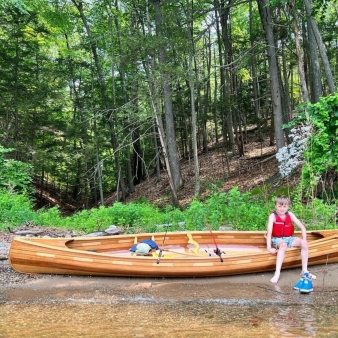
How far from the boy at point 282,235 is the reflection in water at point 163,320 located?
40.9 inches

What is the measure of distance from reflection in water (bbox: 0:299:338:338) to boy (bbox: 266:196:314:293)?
1.04m

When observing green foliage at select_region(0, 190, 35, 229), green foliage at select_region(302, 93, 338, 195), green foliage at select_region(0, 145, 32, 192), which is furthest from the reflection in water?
green foliage at select_region(0, 145, 32, 192)

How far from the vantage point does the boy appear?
16.6 ft

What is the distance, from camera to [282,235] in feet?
17.9

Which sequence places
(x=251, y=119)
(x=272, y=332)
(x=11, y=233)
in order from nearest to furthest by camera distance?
(x=272, y=332) < (x=11, y=233) < (x=251, y=119)

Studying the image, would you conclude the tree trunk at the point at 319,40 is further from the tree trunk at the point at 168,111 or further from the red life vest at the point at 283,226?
the red life vest at the point at 283,226

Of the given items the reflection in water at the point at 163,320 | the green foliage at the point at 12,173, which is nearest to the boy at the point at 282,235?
the reflection in water at the point at 163,320

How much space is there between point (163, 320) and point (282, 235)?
8.35 feet

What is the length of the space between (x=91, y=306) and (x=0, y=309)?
1017 millimetres

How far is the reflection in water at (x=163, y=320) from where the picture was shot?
3.37 m

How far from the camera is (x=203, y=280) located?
5.23m

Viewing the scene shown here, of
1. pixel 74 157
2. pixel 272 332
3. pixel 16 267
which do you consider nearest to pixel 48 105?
pixel 74 157

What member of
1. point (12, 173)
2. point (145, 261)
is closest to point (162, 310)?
point (145, 261)

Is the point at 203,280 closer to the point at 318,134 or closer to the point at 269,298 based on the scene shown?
the point at 269,298
